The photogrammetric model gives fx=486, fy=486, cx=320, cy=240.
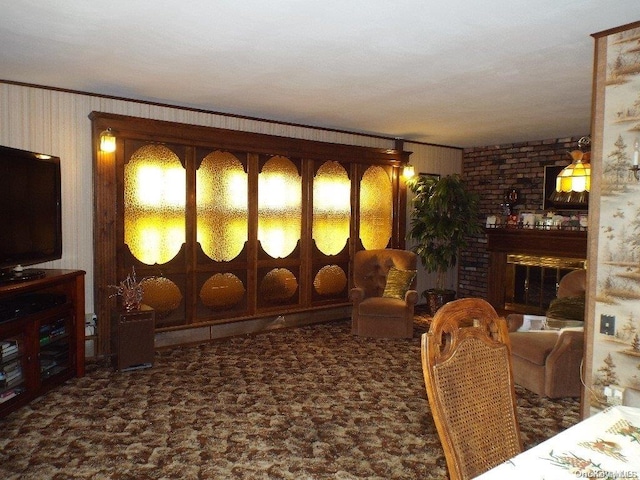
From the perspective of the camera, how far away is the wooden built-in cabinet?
455cm

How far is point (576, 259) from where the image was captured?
6137mm

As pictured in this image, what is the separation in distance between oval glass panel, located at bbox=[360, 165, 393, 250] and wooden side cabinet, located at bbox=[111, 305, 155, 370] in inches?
121

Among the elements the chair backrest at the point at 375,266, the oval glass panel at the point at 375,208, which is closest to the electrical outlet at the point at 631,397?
the chair backrest at the point at 375,266

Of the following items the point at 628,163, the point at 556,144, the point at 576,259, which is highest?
the point at 556,144

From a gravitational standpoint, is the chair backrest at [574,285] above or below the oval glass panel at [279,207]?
below

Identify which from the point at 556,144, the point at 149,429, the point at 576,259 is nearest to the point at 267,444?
the point at 149,429

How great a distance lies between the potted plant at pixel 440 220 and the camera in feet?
21.4

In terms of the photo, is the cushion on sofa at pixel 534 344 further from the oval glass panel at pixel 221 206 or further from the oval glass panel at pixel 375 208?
the oval glass panel at pixel 221 206

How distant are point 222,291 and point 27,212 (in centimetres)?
210

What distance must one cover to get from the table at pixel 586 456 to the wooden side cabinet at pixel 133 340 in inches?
140

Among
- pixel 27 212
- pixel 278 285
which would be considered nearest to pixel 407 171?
pixel 278 285

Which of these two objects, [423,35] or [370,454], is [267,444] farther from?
A: [423,35]

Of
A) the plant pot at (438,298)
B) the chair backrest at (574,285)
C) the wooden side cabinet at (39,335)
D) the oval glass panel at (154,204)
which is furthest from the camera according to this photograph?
the plant pot at (438,298)

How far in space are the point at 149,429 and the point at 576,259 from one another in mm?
5371
